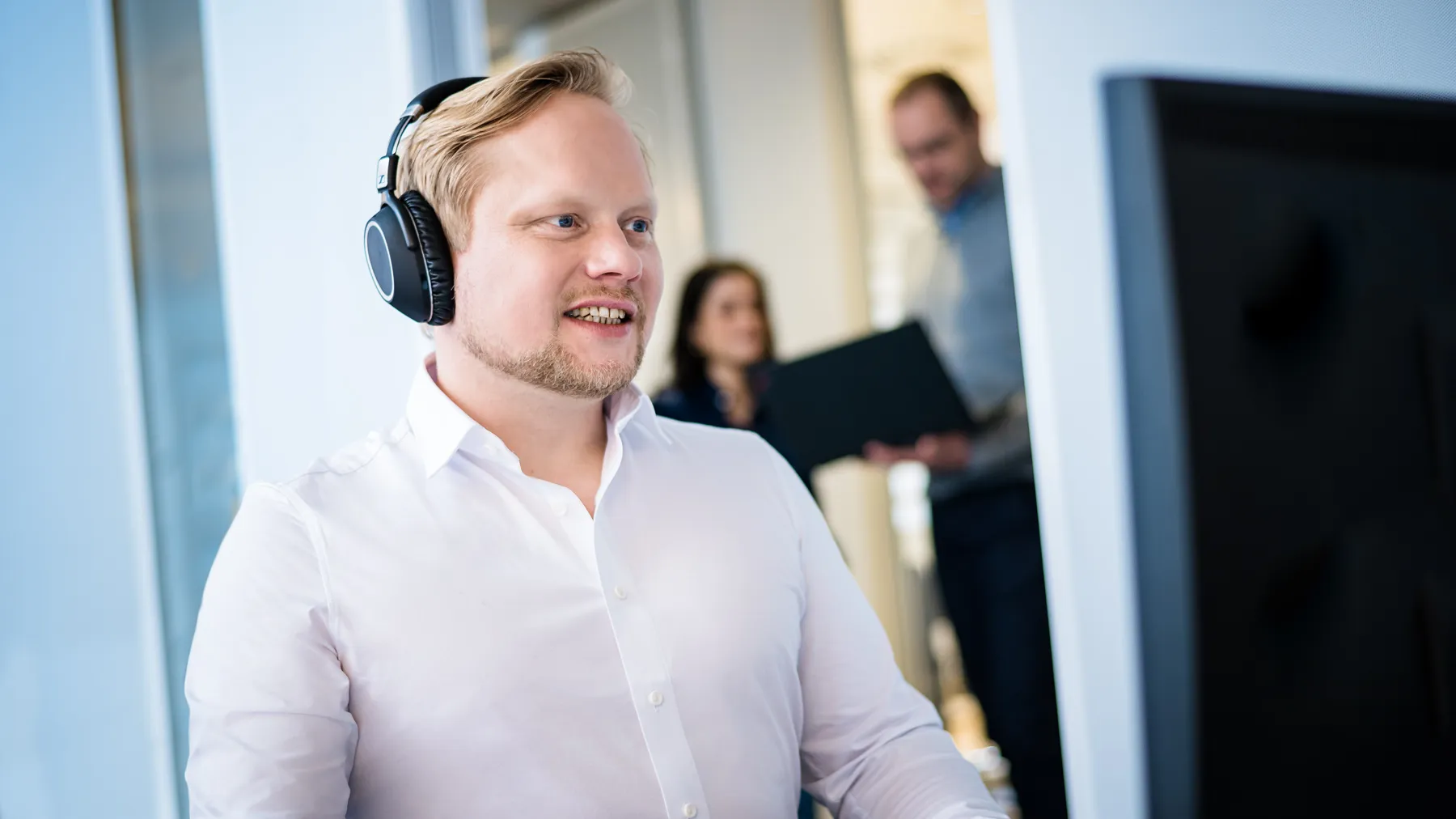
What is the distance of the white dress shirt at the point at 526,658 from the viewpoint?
928 mm

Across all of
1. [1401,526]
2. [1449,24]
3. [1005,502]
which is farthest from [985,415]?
[1401,526]

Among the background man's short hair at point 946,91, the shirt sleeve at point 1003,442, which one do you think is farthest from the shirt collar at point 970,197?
the shirt sleeve at point 1003,442

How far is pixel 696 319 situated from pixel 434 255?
1.49 m

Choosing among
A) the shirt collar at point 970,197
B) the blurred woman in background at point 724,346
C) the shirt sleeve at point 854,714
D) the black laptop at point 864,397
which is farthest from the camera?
the blurred woman in background at point 724,346

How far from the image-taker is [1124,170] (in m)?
0.40

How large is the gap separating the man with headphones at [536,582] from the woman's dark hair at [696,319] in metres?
1.29

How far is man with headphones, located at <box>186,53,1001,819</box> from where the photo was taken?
95cm

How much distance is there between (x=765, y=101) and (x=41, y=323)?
244 centimetres

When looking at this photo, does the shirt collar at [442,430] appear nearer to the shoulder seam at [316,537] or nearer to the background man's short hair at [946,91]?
the shoulder seam at [316,537]

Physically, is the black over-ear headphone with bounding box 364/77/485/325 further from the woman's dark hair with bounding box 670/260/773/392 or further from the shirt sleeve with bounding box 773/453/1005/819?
the woman's dark hair with bounding box 670/260/773/392

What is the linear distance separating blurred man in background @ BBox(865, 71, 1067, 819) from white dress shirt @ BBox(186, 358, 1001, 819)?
1.06 m

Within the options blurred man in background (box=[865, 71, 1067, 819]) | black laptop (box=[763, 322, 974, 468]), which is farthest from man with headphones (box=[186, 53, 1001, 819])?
blurred man in background (box=[865, 71, 1067, 819])

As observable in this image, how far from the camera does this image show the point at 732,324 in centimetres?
254

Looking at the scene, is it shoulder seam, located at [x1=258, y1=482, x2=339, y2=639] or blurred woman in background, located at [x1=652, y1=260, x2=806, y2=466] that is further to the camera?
blurred woman in background, located at [x1=652, y1=260, x2=806, y2=466]
